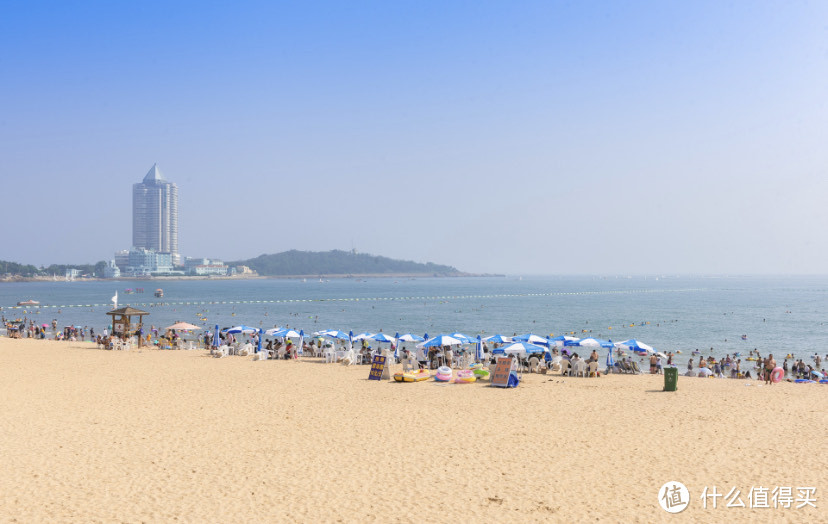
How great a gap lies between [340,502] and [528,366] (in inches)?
590

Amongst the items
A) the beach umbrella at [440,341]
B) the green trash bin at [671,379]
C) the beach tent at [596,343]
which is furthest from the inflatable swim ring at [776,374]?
the beach umbrella at [440,341]

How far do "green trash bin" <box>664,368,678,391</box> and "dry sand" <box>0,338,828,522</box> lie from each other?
236 mm

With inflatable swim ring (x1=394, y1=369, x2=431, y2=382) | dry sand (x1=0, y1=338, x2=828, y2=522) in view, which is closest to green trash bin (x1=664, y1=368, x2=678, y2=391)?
dry sand (x1=0, y1=338, x2=828, y2=522)

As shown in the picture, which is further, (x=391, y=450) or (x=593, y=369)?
(x=593, y=369)

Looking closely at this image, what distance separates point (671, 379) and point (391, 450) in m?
10.6

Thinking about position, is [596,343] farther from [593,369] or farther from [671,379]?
[671,379]

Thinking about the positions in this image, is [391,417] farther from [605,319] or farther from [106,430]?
[605,319]

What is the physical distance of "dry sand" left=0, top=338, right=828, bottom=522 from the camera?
8180 mm

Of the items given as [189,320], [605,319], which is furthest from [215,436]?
[605,319]
